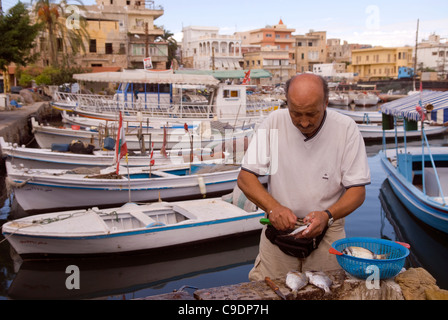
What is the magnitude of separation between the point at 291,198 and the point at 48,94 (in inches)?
1402

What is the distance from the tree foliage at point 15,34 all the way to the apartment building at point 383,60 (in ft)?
209

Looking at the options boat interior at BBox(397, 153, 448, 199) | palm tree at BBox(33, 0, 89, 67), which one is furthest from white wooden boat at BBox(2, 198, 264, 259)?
palm tree at BBox(33, 0, 89, 67)

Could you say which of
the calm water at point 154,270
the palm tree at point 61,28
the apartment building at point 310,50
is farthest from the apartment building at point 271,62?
the calm water at point 154,270

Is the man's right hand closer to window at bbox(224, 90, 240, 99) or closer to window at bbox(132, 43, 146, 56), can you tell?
window at bbox(224, 90, 240, 99)

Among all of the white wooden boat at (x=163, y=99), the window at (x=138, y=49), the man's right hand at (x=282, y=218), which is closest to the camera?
the man's right hand at (x=282, y=218)

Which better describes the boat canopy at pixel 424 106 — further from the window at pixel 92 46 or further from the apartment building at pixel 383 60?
the apartment building at pixel 383 60

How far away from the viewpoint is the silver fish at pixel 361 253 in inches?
97.9

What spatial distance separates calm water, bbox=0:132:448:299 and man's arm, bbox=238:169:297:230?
490 centimetres

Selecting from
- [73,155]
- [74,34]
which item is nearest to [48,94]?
[74,34]

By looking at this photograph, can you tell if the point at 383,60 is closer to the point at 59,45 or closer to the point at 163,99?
the point at 59,45

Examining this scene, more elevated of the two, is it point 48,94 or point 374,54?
point 374,54

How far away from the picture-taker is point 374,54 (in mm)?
76062

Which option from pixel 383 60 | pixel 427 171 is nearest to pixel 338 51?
pixel 383 60
